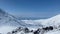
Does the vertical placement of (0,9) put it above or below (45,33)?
above

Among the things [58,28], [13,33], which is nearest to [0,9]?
[13,33]

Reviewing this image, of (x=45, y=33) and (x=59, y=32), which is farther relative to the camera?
(x=45, y=33)

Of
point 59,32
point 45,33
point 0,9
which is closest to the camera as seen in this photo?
point 59,32

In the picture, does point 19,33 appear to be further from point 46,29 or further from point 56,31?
point 56,31

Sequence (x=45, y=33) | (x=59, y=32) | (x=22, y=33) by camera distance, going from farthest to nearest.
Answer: (x=22, y=33), (x=45, y=33), (x=59, y=32)

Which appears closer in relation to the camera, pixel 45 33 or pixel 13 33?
pixel 45 33

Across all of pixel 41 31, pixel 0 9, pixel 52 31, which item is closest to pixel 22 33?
pixel 41 31

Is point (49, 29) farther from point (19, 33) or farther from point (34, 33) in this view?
point (19, 33)

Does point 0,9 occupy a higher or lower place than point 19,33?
higher

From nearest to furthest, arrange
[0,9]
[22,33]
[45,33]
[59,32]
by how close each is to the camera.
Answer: [59,32] → [45,33] → [22,33] → [0,9]
